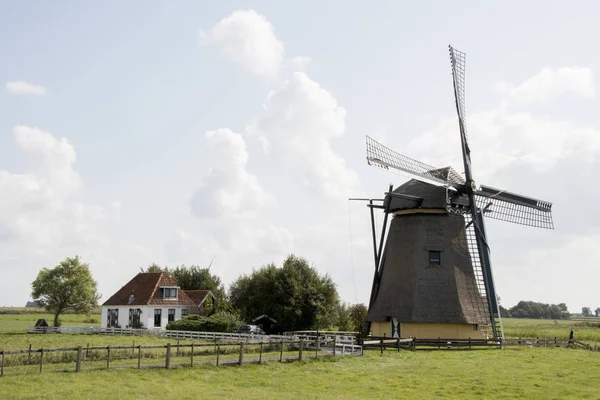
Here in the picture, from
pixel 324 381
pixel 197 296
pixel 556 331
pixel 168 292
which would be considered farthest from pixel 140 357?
pixel 556 331

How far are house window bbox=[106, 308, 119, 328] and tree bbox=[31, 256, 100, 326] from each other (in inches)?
214

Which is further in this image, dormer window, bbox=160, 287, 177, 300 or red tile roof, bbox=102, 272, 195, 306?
dormer window, bbox=160, 287, 177, 300

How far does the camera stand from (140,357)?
2284 cm

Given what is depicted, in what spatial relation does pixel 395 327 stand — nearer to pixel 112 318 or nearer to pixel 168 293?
pixel 168 293

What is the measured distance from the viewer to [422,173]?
36875 mm

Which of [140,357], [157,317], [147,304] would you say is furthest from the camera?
[157,317]

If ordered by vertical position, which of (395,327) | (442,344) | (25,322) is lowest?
(442,344)

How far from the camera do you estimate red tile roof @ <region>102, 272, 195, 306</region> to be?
176ft

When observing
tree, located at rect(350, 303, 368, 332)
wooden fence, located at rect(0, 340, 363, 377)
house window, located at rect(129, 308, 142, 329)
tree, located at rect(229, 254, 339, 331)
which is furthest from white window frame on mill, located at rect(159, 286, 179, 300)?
wooden fence, located at rect(0, 340, 363, 377)

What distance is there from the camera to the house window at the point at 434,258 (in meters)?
35.6

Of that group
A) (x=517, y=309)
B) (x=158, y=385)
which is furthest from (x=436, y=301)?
(x=517, y=309)

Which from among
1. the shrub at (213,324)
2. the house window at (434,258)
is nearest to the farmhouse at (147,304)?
the shrub at (213,324)

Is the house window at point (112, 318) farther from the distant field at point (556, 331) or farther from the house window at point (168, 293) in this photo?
the distant field at point (556, 331)

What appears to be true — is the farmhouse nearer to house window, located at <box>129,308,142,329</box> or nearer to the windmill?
house window, located at <box>129,308,142,329</box>
